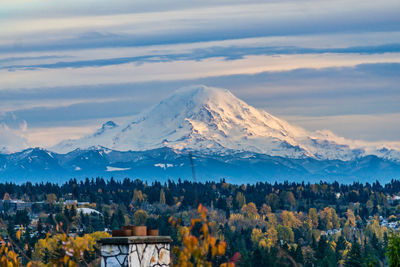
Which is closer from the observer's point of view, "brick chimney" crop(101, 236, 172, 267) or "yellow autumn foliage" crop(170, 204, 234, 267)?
"yellow autumn foliage" crop(170, 204, 234, 267)

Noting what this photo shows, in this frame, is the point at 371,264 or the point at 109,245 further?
the point at 371,264

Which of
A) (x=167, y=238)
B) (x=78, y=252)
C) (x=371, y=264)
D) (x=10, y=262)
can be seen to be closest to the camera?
(x=78, y=252)

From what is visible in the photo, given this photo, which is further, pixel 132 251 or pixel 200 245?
pixel 132 251

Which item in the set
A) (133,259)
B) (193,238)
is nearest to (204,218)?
(193,238)

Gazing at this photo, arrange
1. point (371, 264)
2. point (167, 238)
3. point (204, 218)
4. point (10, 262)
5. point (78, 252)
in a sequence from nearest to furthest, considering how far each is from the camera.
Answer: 1. point (204, 218)
2. point (78, 252)
3. point (167, 238)
4. point (10, 262)
5. point (371, 264)

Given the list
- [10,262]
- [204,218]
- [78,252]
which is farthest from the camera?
[10,262]

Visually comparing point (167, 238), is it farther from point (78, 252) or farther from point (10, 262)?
point (10, 262)

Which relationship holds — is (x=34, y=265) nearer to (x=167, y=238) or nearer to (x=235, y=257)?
(x=167, y=238)

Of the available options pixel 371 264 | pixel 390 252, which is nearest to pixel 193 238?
pixel 371 264

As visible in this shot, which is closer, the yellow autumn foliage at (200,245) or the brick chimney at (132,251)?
the yellow autumn foliage at (200,245)
